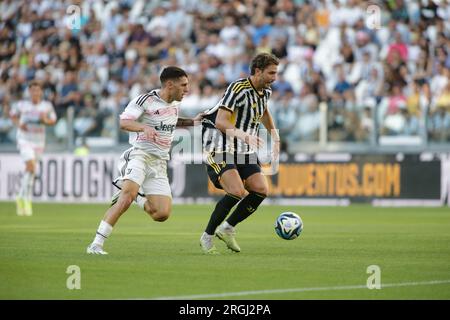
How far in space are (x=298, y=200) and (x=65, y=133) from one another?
21.2 ft

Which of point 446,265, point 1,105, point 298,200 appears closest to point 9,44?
point 1,105

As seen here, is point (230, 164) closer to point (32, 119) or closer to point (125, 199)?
point (125, 199)

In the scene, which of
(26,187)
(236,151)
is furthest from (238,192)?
(26,187)

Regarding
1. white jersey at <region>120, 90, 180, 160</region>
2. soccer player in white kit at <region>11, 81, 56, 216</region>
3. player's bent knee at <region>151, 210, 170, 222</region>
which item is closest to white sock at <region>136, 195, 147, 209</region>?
player's bent knee at <region>151, 210, 170, 222</region>

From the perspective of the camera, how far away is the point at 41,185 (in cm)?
2781

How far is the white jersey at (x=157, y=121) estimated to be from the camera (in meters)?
12.4

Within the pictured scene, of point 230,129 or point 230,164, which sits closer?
point 230,129

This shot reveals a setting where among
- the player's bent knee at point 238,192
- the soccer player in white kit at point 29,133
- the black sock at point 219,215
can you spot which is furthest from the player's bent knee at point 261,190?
the soccer player in white kit at point 29,133

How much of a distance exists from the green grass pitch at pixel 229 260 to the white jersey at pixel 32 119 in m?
2.54

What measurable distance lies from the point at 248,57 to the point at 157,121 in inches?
602

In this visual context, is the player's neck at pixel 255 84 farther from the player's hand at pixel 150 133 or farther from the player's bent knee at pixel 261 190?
the player's hand at pixel 150 133

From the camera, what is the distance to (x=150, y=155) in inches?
498

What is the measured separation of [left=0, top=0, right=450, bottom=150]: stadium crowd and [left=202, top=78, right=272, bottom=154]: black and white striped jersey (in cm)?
1189
